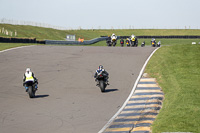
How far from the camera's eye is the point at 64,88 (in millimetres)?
20438

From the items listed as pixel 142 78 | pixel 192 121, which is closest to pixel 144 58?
pixel 142 78

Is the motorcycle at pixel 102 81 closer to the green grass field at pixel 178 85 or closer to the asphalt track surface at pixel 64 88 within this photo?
the asphalt track surface at pixel 64 88

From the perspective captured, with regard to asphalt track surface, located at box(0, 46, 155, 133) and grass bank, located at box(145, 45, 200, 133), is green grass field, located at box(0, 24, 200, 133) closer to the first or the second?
grass bank, located at box(145, 45, 200, 133)

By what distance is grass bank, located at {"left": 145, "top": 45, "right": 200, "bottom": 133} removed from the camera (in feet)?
41.9

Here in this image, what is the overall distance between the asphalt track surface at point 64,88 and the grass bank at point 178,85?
1.52 meters

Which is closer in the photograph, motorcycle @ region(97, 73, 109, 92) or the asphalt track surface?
the asphalt track surface

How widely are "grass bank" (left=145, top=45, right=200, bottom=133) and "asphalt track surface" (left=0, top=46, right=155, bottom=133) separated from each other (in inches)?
59.8

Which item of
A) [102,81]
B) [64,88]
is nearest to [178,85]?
[102,81]

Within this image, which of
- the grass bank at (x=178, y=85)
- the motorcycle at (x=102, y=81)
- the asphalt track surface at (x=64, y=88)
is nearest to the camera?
the grass bank at (x=178, y=85)

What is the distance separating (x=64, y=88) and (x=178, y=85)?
19.7ft

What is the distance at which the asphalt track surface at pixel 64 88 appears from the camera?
1348 centimetres

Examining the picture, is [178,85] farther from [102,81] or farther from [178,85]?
[102,81]

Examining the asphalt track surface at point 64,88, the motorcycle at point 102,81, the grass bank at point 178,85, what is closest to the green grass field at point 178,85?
the grass bank at point 178,85

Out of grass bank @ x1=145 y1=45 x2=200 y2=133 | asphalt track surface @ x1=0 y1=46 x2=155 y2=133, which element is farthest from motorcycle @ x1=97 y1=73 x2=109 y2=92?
grass bank @ x1=145 y1=45 x2=200 y2=133
